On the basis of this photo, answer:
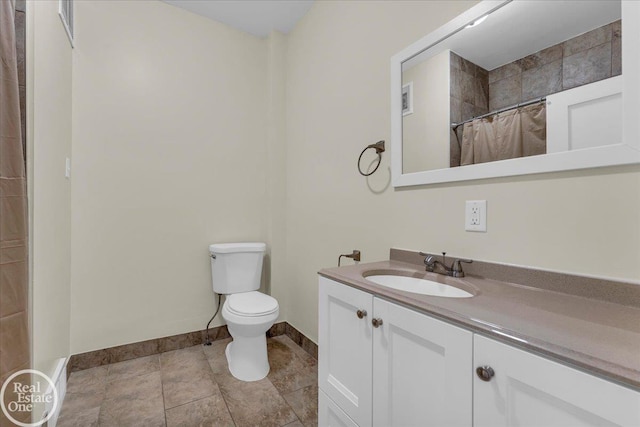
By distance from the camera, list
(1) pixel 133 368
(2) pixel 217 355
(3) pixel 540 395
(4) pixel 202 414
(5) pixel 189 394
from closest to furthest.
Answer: (3) pixel 540 395 → (4) pixel 202 414 → (5) pixel 189 394 → (1) pixel 133 368 → (2) pixel 217 355

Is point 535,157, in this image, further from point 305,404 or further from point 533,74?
point 305,404

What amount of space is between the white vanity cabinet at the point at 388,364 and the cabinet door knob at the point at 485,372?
0.03m

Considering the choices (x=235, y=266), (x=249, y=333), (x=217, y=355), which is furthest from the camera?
(x=235, y=266)

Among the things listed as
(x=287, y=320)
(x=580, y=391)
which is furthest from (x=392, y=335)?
(x=287, y=320)

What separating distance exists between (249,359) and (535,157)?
184 centimetres

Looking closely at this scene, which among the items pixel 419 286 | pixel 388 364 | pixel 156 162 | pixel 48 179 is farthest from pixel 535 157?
pixel 156 162

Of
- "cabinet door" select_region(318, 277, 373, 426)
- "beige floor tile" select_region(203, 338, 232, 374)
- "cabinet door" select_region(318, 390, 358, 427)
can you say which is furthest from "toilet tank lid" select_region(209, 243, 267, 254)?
"cabinet door" select_region(318, 390, 358, 427)

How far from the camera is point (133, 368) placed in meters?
1.94

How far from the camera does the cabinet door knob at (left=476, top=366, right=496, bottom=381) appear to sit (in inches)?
25.2

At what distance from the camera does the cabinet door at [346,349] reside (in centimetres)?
100

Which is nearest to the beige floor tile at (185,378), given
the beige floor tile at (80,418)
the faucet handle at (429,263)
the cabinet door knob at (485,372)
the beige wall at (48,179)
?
the beige floor tile at (80,418)

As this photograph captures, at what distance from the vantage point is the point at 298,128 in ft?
7.80

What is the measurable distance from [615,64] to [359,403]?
1325mm

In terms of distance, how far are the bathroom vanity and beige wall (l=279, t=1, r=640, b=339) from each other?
0.53 feet
